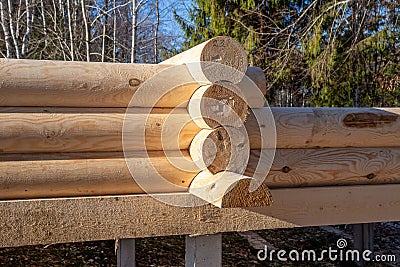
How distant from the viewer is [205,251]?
2.29 meters

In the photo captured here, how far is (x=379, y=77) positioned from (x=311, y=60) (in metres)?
1.81

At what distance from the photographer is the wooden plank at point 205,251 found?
7.44 feet

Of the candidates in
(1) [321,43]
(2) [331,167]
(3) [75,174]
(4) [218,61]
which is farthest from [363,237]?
(3) [75,174]

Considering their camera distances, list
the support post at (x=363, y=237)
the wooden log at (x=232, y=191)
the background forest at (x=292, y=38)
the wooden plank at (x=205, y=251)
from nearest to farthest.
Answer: the wooden log at (x=232, y=191)
the wooden plank at (x=205, y=251)
the support post at (x=363, y=237)
the background forest at (x=292, y=38)

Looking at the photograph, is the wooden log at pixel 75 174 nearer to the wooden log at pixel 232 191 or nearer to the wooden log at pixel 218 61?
the wooden log at pixel 232 191

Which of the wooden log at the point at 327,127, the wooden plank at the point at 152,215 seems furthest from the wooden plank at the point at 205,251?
the wooden log at the point at 327,127

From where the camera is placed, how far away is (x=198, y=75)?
2.00m

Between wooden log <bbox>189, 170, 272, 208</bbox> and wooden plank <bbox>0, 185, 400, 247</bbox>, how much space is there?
17cm

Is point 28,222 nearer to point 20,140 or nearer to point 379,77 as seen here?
point 20,140

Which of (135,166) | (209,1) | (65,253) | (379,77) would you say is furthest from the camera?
(209,1)

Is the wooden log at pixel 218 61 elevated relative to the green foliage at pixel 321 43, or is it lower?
lower

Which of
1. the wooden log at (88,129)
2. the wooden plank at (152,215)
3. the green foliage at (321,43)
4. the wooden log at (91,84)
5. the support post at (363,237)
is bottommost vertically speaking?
the support post at (363,237)

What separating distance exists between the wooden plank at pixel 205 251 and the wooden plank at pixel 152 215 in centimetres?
6

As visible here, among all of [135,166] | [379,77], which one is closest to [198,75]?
[135,166]
